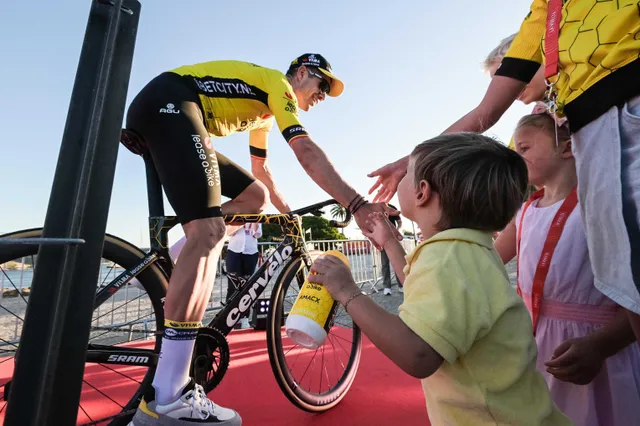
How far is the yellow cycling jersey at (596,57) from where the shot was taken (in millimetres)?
879

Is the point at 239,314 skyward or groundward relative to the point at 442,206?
groundward

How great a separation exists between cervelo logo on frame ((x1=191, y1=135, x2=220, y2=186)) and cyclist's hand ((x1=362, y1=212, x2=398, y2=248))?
733 mm

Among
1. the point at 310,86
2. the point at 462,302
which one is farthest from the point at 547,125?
the point at 310,86

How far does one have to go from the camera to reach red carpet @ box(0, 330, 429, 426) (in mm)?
1905

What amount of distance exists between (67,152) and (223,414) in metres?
1.44

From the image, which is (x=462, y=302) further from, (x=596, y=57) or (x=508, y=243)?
(x=508, y=243)

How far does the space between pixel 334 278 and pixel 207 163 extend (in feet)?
3.10

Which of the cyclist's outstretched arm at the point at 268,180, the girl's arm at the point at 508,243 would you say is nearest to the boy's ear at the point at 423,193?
the girl's arm at the point at 508,243

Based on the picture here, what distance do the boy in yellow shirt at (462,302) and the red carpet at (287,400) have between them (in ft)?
3.56

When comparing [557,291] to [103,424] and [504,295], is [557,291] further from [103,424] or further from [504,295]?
[103,424]

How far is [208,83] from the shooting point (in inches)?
76.5

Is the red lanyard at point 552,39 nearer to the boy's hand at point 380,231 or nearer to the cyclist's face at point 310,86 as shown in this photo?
the boy's hand at point 380,231

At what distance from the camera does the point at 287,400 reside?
218 centimetres

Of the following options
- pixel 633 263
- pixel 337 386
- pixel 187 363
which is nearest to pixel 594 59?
pixel 633 263
